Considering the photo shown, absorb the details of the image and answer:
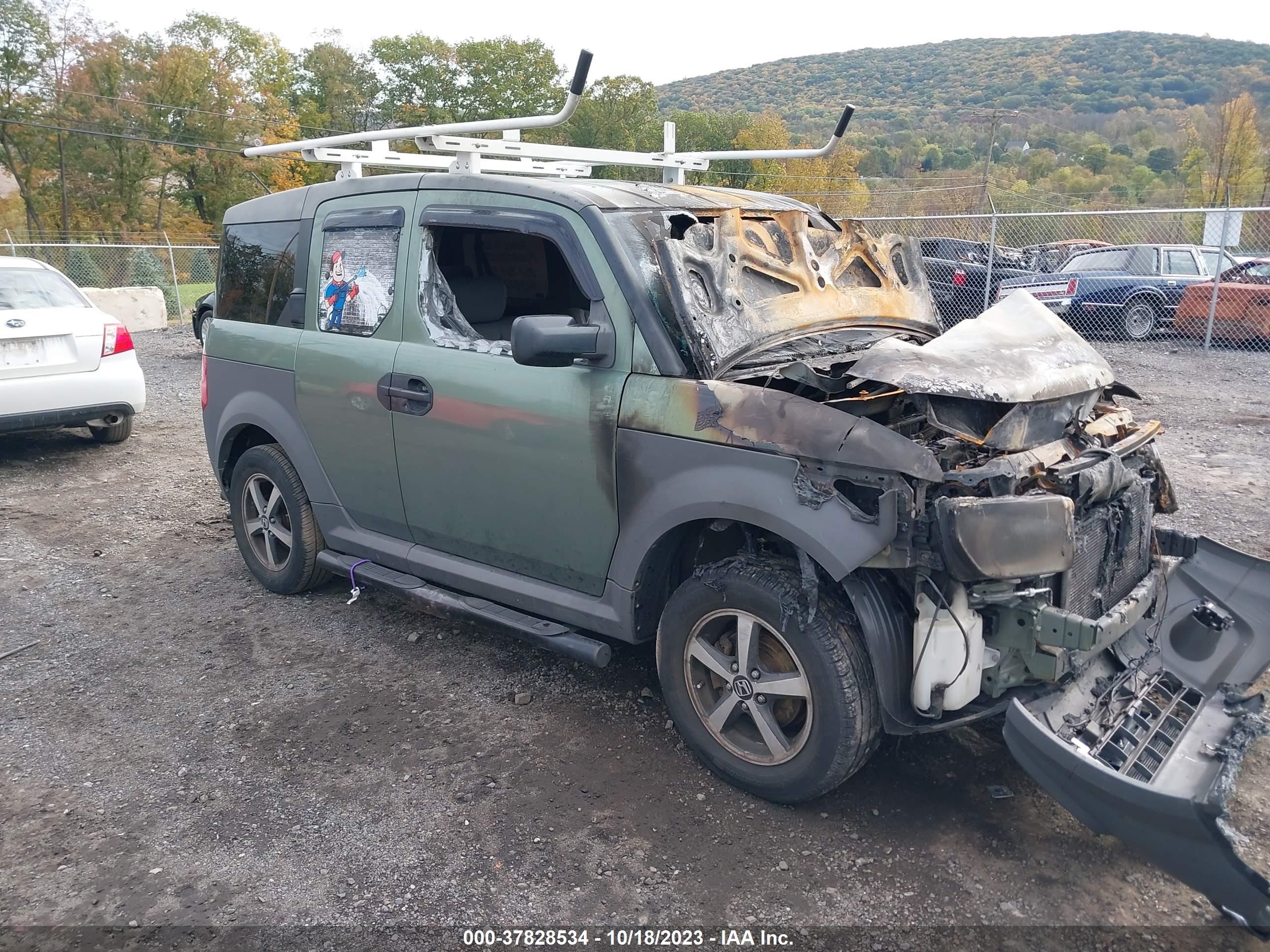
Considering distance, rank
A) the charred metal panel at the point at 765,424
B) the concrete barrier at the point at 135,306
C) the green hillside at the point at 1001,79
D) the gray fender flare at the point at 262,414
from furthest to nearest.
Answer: the green hillside at the point at 1001,79, the concrete barrier at the point at 135,306, the gray fender flare at the point at 262,414, the charred metal panel at the point at 765,424

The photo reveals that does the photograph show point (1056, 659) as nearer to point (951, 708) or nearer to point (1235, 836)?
point (951, 708)

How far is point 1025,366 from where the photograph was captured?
10.4 feet

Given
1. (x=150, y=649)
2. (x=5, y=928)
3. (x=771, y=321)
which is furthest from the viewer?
(x=150, y=649)

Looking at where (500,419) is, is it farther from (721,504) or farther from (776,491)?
(776,491)

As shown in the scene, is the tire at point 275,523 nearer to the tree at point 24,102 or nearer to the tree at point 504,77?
the tree at point 24,102

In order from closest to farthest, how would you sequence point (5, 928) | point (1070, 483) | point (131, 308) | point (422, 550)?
point (5, 928) → point (1070, 483) → point (422, 550) → point (131, 308)

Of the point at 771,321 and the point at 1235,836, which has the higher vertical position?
the point at 771,321

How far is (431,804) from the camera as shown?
3.30 metres

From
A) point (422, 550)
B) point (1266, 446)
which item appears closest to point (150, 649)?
point (422, 550)

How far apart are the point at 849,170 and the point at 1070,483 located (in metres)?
50.5

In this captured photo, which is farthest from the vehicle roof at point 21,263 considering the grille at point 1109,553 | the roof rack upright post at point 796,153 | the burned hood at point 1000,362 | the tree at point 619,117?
the tree at point 619,117

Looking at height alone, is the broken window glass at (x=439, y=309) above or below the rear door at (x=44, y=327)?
above

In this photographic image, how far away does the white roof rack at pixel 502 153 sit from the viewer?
395 centimetres

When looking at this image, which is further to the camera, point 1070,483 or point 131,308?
point 131,308
